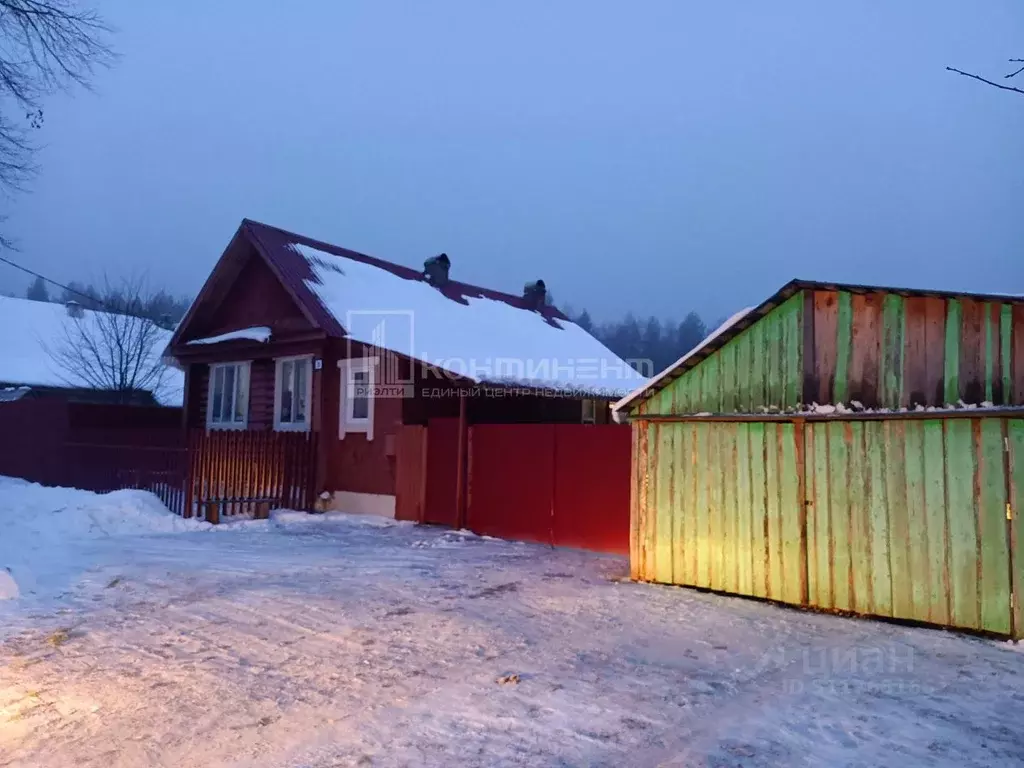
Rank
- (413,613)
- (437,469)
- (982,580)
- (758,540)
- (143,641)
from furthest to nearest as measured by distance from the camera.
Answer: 1. (437,469)
2. (758,540)
3. (413,613)
4. (982,580)
5. (143,641)

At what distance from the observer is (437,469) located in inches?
554

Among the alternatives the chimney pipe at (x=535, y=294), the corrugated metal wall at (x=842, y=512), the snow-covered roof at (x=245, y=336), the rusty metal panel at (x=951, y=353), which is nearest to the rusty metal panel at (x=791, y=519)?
the corrugated metal wall at (x=842, y=512)

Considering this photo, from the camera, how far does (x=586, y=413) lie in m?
18.6

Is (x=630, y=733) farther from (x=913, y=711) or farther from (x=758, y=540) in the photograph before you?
(x=758, y=540)

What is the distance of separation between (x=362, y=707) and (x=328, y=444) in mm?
11781

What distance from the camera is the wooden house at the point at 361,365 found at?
587 inches

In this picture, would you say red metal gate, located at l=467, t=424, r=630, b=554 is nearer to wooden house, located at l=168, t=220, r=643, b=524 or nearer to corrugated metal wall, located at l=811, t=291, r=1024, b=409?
wooden house, located at l=168, t=220, r=643, b=524

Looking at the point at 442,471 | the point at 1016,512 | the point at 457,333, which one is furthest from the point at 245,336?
the point at 1016,512

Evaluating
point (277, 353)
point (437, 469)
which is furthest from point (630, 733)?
point (277, 353)

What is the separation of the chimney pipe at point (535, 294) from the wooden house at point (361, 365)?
4.29 meters

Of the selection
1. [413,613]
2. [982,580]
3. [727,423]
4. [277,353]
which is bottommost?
[413,613]

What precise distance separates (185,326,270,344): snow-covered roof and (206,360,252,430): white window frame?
84cm

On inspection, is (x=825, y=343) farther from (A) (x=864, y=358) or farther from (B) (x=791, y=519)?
(B) (x=791, y=519)

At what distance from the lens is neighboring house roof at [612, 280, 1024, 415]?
7121 mm
